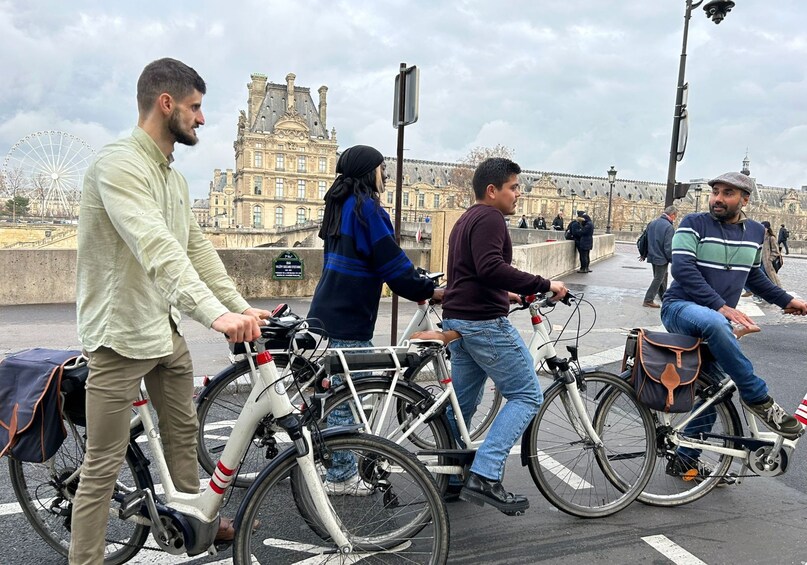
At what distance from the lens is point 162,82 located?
231 cm

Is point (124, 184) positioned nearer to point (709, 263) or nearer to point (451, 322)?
point (451, 322)

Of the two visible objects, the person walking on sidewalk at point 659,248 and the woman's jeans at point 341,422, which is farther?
the person walking on sidewalk at point 659,248

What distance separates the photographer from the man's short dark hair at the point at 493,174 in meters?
3.30

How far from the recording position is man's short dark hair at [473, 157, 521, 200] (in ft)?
10.8

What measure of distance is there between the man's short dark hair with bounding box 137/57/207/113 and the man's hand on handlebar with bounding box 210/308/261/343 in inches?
38.7

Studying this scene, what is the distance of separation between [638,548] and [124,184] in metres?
3.09

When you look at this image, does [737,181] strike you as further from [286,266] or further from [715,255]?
[286,266]

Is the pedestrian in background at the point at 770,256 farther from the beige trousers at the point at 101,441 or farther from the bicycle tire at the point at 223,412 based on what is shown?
the beige trousers at the point at 101,441

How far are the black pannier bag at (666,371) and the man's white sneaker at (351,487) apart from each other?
1750 mm

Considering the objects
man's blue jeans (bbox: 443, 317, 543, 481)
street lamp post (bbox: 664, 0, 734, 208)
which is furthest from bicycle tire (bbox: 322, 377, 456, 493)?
street lamp post (bbox: 664, 0, 734, 208)

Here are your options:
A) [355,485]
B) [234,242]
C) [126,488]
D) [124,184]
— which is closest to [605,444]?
[355,485]

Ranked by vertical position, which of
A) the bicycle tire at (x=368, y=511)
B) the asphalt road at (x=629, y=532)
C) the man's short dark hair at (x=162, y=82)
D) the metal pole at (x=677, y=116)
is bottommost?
the asphalt road at (x=629, y=532)

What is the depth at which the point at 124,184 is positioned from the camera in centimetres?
216

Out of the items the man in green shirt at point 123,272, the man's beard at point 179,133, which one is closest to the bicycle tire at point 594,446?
the man in green shirt at point 123,272
